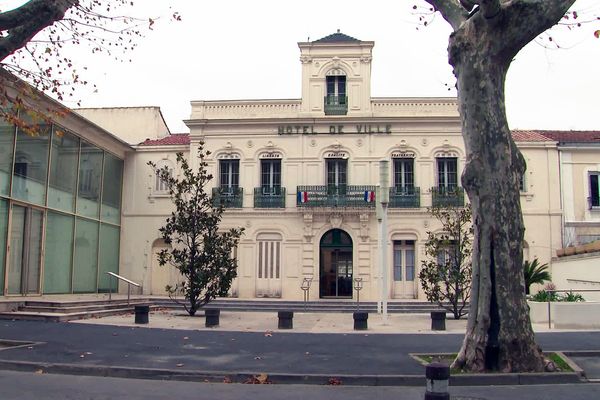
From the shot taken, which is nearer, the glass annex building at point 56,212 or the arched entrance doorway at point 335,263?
the glass annex building at point 56,212

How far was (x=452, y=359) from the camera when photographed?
9.98 meters

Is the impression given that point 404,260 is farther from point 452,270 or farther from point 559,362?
point 559,362

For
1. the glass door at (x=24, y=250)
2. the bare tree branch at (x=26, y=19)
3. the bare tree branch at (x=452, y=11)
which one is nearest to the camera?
the bare tree branch at (x=26, y=19)

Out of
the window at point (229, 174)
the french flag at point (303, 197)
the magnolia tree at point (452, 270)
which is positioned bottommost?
the magnolia tree at point (452, 270)

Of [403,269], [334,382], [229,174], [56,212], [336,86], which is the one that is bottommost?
[334,382]

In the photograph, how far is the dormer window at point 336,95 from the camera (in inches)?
1094

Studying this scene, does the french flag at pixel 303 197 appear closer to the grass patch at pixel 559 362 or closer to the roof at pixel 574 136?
the roof at pixel 574 136

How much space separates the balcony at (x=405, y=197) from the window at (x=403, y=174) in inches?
2.2

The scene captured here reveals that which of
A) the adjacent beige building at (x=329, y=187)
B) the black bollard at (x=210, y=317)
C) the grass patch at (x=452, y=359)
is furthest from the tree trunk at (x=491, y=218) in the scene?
the adjacent beige building at (x=329, y=187)

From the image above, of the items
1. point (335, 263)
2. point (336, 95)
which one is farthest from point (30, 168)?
point (336, 95)

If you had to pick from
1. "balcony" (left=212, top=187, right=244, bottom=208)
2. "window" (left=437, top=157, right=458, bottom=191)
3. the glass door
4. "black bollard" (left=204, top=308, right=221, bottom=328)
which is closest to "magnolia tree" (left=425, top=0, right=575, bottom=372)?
"black bollard" (left=204, top=308, right=221, bottom=328)

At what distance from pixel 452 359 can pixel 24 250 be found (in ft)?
51.6

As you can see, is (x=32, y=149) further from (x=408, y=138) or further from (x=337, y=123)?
(x=408, y=138)

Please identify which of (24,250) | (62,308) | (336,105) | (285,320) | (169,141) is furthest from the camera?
(169,141)
